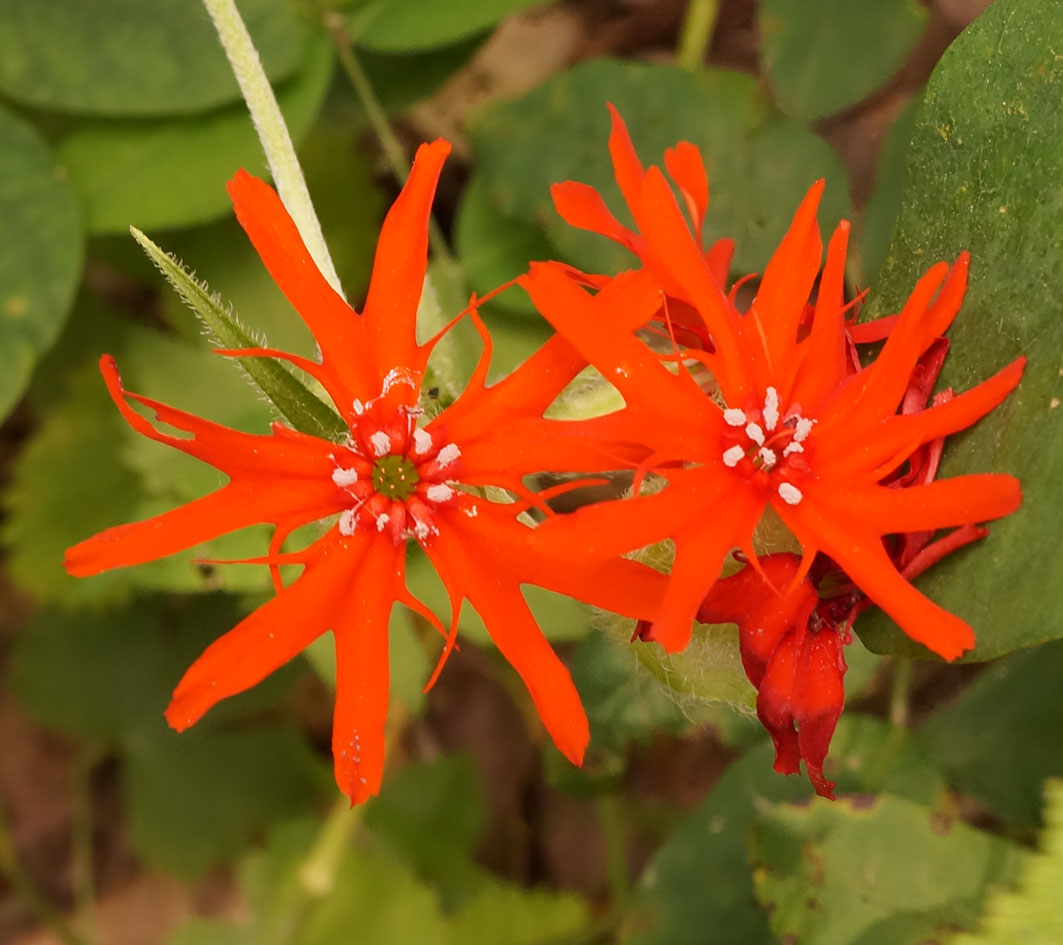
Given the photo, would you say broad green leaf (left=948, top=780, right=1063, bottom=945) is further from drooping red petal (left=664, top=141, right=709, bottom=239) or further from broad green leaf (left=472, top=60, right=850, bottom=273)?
broad green leaf (left=472, top=60, right=850, bottom=273)

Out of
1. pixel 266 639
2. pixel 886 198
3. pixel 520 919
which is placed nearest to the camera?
pixel 266 639

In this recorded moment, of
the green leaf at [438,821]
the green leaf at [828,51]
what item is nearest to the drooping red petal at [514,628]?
the green leaf at [828,51]

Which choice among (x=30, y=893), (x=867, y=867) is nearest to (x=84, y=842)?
(x=30, y=893)

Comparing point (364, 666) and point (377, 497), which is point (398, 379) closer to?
point (377, 497)

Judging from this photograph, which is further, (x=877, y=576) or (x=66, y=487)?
(x=66, y=487)

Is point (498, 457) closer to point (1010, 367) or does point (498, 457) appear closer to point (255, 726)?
point (1010, 367)

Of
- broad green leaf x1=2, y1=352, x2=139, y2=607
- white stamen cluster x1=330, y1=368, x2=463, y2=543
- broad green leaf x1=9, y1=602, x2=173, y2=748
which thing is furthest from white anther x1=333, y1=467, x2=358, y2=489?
broad green leaf x1=9, y1=602, x2=173, y2=748

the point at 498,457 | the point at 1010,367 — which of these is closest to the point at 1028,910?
the point at 1010,367

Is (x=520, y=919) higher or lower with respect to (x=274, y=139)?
lower
